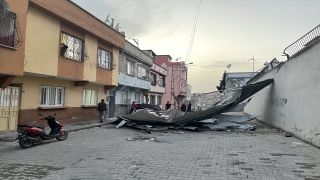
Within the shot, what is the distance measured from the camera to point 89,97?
54.1 ft

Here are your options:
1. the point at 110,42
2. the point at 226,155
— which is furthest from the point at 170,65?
the point at 226,155

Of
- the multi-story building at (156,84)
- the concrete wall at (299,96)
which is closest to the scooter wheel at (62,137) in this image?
the concrete wall at (299,96)

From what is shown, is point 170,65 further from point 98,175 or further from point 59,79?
point 98,175

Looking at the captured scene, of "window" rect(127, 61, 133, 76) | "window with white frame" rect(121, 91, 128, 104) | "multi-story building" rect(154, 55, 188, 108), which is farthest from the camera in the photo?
"multi-story building" rect(154, 55, 188, 108)

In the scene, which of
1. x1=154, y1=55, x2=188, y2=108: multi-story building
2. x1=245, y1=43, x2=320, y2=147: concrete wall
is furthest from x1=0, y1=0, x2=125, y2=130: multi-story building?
x1=154, y1=55, x2=188, y2=108: multi-story building

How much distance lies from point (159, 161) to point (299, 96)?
21.7ft

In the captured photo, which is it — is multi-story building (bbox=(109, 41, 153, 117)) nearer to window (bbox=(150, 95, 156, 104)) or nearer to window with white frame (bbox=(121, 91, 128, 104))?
window with white frame (bbox=(121, 91, 128, 104))

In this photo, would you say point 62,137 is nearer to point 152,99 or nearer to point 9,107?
point 9,107

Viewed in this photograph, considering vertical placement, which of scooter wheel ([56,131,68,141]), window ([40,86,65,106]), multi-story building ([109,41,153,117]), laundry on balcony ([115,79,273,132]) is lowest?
scooter wheel ([56,131,68,141])

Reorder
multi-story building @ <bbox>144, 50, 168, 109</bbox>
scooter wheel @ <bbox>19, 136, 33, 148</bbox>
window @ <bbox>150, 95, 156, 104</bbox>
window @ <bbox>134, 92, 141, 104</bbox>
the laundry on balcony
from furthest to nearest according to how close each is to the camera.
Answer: window @ <bbox>150, 95, 156, 104</bbox>
multi-story building @ <bbox>144, 50, 168, 109</bbox>
window @ <bbox>134, 92, 141, 104</bbox>
the laundry on balcony
scooter wheel @ <bbox>19, 136, 33, 148</bbox>

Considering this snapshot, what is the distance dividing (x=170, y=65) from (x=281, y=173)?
40.4 metres

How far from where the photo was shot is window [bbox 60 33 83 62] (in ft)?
40.4

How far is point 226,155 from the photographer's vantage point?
6859 millimetres

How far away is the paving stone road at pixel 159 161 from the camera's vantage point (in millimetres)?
4996
